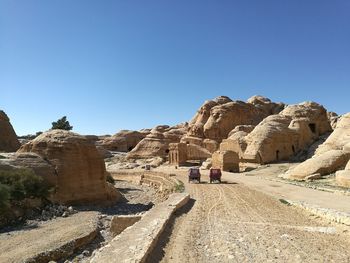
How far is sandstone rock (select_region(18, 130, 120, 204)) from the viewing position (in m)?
27.1

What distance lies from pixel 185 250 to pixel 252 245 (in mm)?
2058

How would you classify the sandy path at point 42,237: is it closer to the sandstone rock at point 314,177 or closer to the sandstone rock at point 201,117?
the sandstone rock at point 314,177

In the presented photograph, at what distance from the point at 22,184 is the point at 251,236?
16507 millimetres

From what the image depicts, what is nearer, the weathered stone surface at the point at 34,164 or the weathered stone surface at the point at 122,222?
the weathered stone surface at the point at 122,222

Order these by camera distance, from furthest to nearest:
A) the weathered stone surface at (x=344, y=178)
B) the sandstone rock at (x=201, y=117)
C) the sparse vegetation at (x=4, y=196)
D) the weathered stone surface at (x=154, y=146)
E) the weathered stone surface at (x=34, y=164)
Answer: the sandstone rock at (x=201, y=117), the weathered stone surface at (x=154, y=146), the weathered stone surface at (x=34, y=164), the weathered stone surface at (x=344, y=178), the sparse vegetation at (x=4, y=196)

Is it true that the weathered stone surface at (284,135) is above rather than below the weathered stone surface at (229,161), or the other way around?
above

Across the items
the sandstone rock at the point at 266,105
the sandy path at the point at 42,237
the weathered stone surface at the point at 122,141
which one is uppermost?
the sandstone rock at the point at 266,105

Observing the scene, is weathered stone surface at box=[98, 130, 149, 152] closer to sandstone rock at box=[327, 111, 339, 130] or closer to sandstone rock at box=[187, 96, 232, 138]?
sandstone rock at box=[187, 96, 232, 138]

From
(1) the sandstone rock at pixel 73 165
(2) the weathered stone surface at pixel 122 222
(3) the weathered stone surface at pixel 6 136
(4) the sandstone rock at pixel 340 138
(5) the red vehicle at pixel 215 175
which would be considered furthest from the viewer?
(3) the weathered stone surface at pixel 6 136

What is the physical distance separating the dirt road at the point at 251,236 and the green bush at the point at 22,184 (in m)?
11.5

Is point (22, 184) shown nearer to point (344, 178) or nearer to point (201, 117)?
point (344, 178)

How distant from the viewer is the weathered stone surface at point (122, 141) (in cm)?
9025

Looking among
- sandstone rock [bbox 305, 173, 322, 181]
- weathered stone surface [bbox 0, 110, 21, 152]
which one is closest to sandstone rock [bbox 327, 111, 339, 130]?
sandstone rock [bbox 305, 173, 322, 181]

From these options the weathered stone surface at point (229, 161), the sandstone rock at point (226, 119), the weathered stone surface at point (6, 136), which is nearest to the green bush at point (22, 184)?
the weathered stone surface at point (6, 136)
